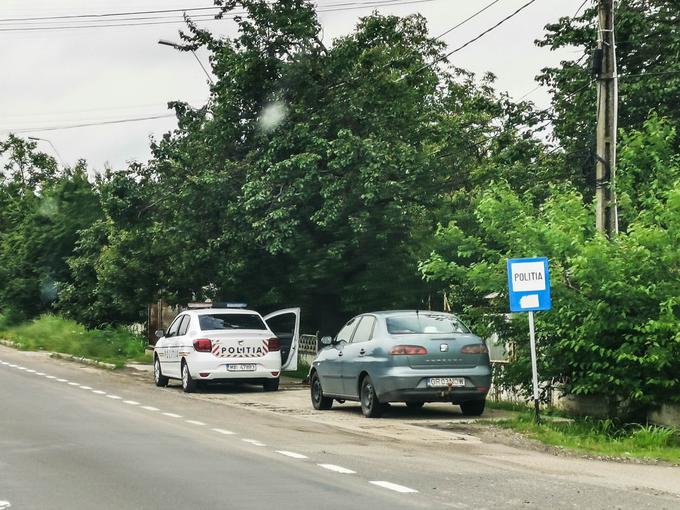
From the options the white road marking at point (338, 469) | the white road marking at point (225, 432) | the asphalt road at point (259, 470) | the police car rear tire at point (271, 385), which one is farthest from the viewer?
the police car rear tire at point (271, 385)

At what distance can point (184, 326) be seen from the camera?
24.3 m

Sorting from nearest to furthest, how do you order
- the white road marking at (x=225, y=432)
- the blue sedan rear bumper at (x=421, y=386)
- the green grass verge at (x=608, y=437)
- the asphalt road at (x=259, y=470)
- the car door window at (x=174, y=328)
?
the asphalt road at (x=259, y=470), the green grass verge at (x=608, y=437), the white road marking at (x=225, y=432), the blue sedan rear bumper at (x=421, y=386), the car door window at (x=174, y=328)

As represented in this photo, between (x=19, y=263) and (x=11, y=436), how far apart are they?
41.2 metres

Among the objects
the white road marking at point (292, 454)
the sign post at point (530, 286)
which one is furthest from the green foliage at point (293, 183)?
the white road marking at point (292, 454)

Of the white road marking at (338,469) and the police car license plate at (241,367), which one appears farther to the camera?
the police car license plate at (241,367)

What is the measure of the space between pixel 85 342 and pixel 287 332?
1411 centimetres

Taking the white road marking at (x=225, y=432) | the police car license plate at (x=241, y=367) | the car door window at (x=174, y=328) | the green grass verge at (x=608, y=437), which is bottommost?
the white road marking at (x=225, y=432)

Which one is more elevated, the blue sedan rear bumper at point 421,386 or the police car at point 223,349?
the police car at point 223,349

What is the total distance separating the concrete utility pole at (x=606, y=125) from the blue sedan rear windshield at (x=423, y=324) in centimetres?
251

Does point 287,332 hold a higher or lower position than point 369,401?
higher

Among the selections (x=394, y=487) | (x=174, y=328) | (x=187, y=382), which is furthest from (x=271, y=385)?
(x=394, y=487)

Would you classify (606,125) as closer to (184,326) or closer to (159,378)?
(184,326)

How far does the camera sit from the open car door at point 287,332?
86.9 ft

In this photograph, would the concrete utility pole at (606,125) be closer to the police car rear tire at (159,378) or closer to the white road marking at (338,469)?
the white road marking at (338,469)
